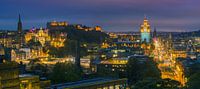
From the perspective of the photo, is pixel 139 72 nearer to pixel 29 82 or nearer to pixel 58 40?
pixel 29 82

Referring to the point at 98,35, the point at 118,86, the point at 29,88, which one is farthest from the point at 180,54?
the point at 29,88

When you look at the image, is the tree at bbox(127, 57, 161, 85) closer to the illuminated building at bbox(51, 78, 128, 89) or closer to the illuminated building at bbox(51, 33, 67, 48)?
the illuminated building at bbox(51, 78, 128, 89)

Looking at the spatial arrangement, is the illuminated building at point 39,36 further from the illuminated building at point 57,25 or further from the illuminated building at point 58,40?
the illuminated building at point 57,25

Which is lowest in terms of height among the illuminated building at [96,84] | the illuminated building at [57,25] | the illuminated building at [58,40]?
the illuminated building at [96,84]

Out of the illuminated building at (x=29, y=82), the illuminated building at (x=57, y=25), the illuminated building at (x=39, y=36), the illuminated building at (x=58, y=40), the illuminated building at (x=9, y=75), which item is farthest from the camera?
the illuminated building at (x=57, y=25)

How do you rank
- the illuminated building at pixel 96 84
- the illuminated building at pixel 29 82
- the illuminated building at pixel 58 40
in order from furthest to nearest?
the illuminated building at pixel 58 40
the illuminated building at pixel 96 84
the illuminated building at pixel 29 82

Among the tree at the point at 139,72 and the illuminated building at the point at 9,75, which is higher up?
the illuminated building at the point at 9,75

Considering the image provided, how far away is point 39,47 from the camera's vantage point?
120938mm

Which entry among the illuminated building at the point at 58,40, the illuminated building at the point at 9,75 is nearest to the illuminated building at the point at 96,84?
the illuminated building at the point at 9,75

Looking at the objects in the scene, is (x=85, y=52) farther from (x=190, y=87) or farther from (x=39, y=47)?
(x=190, y=87)

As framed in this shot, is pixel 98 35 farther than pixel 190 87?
Yes

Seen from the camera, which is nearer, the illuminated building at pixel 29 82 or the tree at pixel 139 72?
the illuminated building at pixel 29 82

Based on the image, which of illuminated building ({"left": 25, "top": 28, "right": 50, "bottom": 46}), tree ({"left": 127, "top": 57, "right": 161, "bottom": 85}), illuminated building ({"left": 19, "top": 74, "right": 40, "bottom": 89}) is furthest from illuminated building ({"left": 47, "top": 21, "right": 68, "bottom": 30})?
illuminated building ({"left": 19, "top": 74, "right": 40, "bottom": 89})

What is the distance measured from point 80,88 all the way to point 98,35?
121771mm
